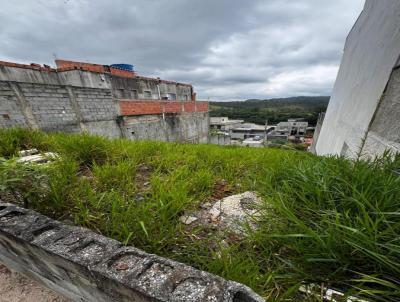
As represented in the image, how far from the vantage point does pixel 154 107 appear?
32.7ft

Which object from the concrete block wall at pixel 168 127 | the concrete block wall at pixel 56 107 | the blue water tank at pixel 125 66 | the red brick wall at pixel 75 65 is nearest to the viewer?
the concrete block wall at pixel 56 107

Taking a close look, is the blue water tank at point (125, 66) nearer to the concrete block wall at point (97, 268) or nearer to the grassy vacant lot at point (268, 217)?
the grassy vacant lot at point (268, 217)

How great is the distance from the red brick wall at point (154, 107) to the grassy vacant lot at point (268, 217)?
278 inches

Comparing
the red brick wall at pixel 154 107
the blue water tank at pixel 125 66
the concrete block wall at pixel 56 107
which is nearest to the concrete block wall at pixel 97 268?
the concrete block wall at pixel 56 107

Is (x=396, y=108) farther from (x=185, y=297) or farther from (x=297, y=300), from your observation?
(x=185, y=297)

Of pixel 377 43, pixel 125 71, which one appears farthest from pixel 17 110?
pixel 125 71

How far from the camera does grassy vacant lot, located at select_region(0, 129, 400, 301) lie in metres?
0.71

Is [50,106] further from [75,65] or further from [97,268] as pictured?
[75,65]

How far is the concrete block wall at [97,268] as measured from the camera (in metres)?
0.58

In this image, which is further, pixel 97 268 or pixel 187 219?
pixel 187 219

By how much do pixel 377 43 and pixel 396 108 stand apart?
2.16 m

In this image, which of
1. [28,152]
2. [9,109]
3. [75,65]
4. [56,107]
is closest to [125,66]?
[75,65]

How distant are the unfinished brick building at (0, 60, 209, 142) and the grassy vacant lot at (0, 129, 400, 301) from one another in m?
4.94

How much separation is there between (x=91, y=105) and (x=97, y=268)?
7.30m
